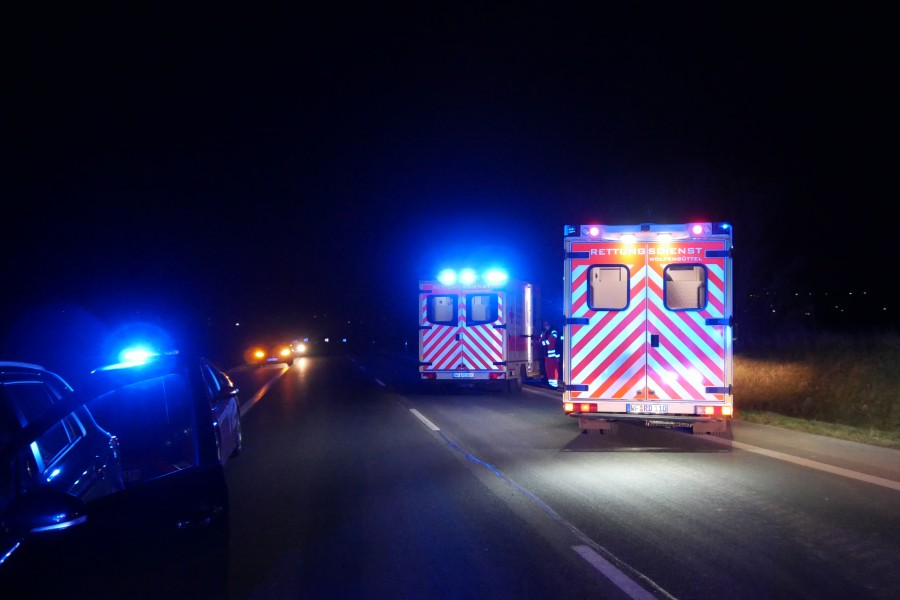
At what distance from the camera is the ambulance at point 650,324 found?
40.1 ft

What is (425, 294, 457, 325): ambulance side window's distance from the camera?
74.0 ft

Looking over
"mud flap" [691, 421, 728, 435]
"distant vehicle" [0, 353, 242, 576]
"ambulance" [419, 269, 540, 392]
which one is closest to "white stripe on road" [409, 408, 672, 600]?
"distant vehicle" [0, 353, 242, 576]

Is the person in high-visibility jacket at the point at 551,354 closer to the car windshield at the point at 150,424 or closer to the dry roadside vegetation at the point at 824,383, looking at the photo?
the dry roadside vegetation at the point at 824,383

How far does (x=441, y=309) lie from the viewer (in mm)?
22688

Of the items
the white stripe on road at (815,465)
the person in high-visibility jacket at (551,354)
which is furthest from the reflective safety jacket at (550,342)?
the white stripe on road at (815,465)

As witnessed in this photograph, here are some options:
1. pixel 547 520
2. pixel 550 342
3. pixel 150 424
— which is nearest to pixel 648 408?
pixel 547 520

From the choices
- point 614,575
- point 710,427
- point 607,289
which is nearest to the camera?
point 614,575

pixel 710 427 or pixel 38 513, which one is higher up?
pixel 38 513

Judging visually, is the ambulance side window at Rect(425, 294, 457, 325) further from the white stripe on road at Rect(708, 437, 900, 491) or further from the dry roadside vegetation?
the white stripe on road at Rect(708, 437, 900, 491)

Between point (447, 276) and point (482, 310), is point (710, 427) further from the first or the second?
point (447, 276)

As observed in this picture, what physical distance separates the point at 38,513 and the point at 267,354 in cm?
4613

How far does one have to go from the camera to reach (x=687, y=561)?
6.51m

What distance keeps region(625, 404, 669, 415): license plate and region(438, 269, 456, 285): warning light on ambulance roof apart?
34.1 feet

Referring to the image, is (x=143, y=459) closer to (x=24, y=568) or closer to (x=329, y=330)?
(x=24, y=568)
